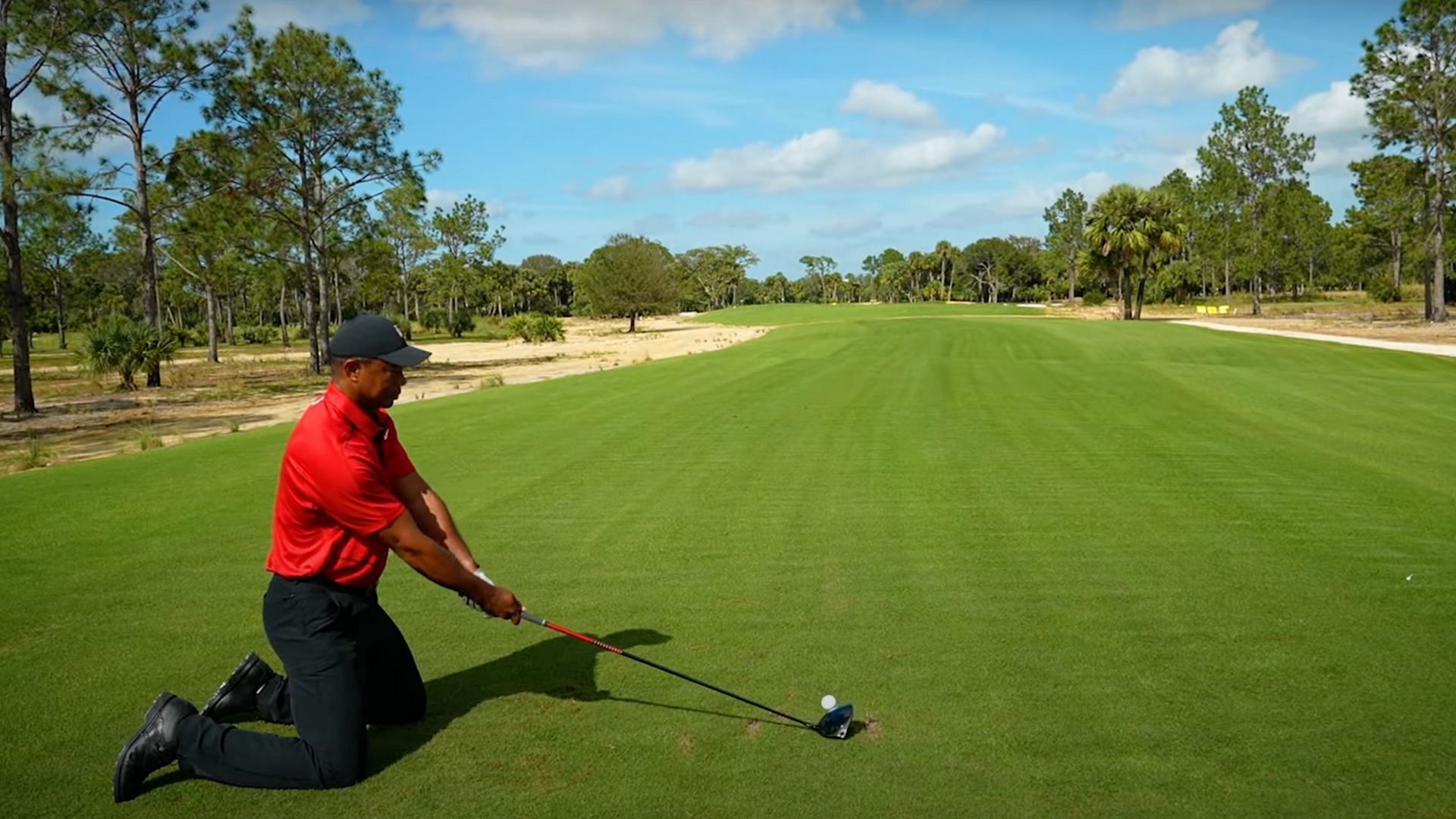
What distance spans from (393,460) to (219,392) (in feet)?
96.6

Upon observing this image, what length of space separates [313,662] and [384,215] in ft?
129

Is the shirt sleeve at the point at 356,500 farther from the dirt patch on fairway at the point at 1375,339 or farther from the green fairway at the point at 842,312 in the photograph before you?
the green fairway at the point at 842,312

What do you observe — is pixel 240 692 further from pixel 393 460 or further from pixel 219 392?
pixel 219 392

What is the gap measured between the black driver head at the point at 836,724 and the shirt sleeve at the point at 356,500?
2.13m

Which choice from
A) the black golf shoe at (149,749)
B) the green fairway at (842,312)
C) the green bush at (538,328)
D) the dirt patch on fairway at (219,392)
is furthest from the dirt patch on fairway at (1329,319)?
the black golf shoe at (149,749)

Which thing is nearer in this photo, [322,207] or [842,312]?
[322,207]

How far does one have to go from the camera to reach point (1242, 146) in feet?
230

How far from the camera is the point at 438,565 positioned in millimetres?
4180

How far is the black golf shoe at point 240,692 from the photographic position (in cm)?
459

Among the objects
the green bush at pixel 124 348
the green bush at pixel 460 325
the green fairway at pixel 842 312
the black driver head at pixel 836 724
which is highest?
the green fairway at pixel 842 312

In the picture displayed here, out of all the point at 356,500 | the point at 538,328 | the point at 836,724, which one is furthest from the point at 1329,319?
the point at 356,500

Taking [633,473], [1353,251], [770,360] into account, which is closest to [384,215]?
[770,360]

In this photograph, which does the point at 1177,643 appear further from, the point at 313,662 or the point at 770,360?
the point at 770,360

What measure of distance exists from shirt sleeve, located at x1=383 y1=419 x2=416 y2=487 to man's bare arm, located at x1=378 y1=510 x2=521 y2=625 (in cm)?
44
